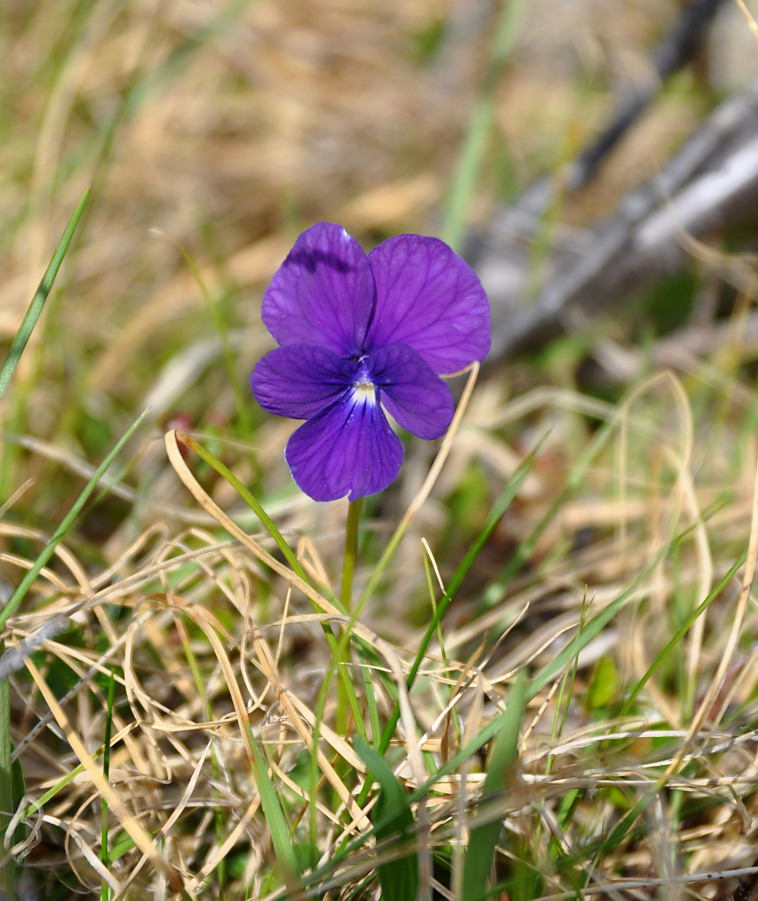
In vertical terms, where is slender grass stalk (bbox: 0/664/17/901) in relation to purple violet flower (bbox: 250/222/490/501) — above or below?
below

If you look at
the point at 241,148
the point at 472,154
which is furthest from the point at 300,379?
the point at 241,148

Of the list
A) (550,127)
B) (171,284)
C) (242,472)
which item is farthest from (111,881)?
(550,127)

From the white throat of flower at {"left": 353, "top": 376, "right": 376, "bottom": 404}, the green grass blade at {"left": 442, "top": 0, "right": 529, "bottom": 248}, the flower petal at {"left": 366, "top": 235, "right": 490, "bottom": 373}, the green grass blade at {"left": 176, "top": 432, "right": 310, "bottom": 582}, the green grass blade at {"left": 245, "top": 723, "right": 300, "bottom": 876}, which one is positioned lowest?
the green grass blade at {"left": 245, "top": 723, "right": 300, "bottom": 876}

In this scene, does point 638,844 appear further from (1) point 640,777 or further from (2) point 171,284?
(2) point 171,284

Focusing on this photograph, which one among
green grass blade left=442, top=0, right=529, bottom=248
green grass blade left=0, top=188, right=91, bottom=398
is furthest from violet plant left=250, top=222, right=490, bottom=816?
green grass blade left=442, top=0, right=529, bottom=248

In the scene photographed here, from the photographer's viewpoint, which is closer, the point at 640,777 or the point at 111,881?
the point at 111,881

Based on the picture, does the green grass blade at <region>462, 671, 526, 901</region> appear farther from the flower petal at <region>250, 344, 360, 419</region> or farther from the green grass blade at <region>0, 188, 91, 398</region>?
the green grass blade at <region>0, 188, 91, 398</region>

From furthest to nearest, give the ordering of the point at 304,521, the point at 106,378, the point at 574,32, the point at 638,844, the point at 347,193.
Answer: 1. the point at 574,32
2. the point at 347,193
3. the point at 106,378
4. the point at 304,521
5. the point at 638,844

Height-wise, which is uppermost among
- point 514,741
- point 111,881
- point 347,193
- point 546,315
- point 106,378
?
point 347,193

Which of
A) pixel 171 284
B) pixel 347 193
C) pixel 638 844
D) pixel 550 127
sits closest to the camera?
pixel 638 844
